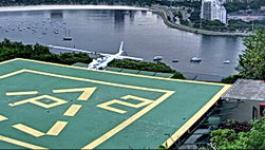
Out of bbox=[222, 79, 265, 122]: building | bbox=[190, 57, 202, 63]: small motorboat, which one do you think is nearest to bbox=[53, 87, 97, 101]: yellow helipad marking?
bbox=[222, 79, 265, 122]: building

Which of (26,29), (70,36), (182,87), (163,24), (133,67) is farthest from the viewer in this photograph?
A: (163,24)

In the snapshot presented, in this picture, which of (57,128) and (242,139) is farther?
(57,128)

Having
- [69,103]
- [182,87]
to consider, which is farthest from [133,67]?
[69,103]

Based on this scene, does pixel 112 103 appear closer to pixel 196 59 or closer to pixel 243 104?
pixel 243 104

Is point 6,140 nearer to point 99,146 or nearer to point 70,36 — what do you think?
point 99,146

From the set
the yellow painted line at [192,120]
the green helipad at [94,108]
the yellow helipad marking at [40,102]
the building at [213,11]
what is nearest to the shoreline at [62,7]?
the building at [213,11]

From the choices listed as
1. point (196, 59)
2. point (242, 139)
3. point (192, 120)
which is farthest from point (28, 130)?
point (196, 59)

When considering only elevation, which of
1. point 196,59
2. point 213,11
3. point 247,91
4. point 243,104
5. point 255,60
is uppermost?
point 255,60

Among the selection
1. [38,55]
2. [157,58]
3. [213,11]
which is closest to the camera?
[38,55]
